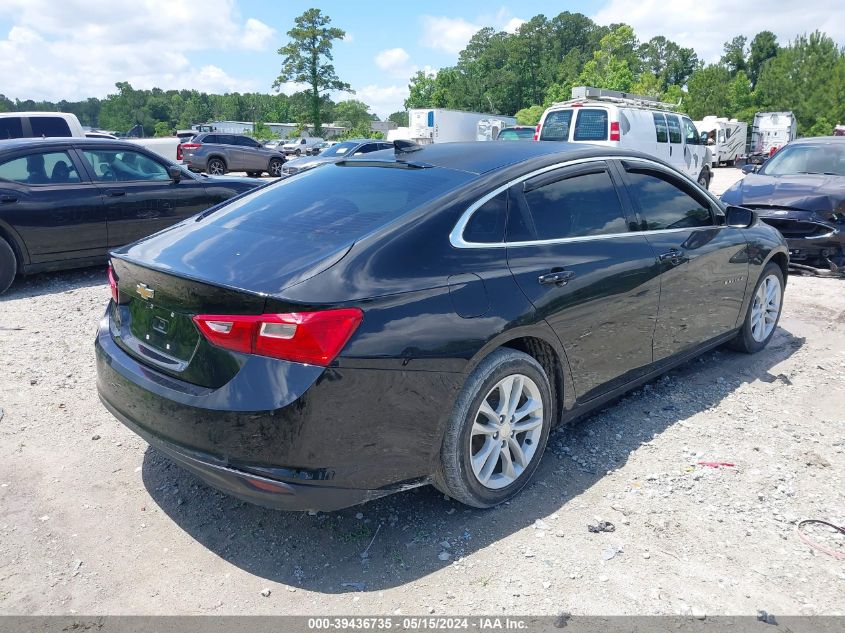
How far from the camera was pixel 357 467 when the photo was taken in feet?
8.39

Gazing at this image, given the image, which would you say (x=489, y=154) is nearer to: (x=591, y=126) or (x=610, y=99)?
(x=591, y=126)

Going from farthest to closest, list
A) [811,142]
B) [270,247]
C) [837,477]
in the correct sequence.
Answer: [811,142] → [837,477] → [270,247]

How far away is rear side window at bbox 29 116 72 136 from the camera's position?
12.4m

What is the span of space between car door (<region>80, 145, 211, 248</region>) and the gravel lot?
11.7ft

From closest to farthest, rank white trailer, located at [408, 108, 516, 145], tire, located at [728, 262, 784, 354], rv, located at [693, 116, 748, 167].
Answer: tire, located at [728, 262, 784, 354] < rv, located at [693, 116, 748, 167] < white trailer, located at [408, 108, 516, 145]

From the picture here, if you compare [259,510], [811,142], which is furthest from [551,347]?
[811,142]

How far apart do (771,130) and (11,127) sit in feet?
134

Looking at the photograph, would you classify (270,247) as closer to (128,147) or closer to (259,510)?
(259,510)

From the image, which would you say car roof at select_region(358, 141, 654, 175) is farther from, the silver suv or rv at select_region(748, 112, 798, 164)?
rv at select_region(748, 112, 798, 164)

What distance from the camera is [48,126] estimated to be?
12.6 meters

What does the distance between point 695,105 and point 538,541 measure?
5802 centimetres

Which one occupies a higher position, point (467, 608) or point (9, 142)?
point (9, 142)

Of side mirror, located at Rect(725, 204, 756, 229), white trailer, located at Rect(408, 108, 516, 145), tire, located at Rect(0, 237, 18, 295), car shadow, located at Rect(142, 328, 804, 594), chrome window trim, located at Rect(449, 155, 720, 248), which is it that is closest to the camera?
car shadow, located at Rect(142, 328, 804, 594)

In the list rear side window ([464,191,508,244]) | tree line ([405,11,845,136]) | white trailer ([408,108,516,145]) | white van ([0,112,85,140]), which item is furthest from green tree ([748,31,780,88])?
rear side window ([464,191,508,244])
